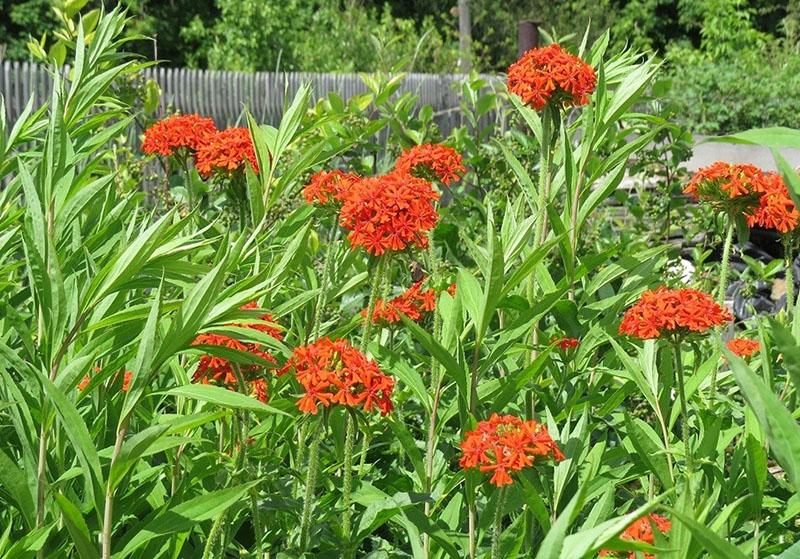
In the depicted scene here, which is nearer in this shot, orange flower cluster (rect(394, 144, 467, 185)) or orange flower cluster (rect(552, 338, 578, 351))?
orange flower cluster (rect(552, 338, 578, 351))

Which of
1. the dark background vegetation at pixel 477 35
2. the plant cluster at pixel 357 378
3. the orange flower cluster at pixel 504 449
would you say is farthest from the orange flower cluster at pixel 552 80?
the dark background vegetation at pixel 477 35

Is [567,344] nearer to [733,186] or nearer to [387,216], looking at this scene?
[387,216]

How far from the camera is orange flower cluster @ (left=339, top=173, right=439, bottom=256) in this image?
1.89 m

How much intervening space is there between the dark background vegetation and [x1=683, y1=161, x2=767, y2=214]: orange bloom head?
1022 cm

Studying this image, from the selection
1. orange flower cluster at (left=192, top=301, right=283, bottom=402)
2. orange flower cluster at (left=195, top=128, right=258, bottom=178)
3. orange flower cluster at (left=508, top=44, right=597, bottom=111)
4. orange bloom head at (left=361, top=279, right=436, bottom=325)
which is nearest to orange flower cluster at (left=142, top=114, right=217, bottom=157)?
orange flower cluster at (left=195, top=128, right=258, bottom=178)

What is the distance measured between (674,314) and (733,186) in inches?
28.4

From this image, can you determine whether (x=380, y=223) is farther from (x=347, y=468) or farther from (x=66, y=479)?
(x=66, y=479)

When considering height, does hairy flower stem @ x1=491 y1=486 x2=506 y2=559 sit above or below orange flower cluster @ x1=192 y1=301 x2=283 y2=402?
below

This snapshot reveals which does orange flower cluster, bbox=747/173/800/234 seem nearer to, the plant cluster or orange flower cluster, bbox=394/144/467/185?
the plant cluster

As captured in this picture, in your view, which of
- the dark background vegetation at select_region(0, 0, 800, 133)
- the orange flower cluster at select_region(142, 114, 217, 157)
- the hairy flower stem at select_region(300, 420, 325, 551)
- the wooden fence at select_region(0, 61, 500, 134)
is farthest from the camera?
the dark background vegetation at select_region(0, 0, 800, 133)

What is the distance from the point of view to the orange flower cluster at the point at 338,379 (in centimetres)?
154

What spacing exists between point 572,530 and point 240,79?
12.0 metres

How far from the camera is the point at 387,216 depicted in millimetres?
1886

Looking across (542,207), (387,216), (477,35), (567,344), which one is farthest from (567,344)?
(477,35)
